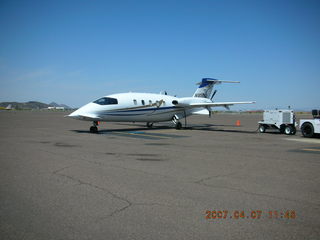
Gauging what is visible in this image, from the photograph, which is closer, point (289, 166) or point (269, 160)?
point (289, 166)

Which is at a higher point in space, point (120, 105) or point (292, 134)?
point (120, 105)

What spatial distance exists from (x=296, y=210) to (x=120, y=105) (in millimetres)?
16815

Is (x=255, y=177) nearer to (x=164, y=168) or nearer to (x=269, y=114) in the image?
(x=164, y=168)

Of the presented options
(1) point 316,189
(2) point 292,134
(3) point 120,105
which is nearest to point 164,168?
(1) point 316,189

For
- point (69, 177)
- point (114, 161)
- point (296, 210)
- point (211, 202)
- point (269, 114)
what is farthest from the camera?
point (269, 114)

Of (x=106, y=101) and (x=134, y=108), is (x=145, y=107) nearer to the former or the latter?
(x=134, y=108)

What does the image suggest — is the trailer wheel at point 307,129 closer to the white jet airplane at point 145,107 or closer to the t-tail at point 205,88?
the white jet airplane at point 145,107

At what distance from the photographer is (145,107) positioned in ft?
73.5

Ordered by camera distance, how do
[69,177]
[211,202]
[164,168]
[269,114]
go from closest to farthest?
[211,202] → [69,177] → [164,168] → [269,114]

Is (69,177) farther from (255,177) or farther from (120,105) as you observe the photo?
(120,105)

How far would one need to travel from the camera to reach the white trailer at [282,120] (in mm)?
19281

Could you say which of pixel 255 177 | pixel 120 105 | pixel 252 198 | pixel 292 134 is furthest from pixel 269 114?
pixel 252 198

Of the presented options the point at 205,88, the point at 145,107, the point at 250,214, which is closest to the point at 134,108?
the point at 145,107

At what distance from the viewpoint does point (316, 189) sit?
559 centimetres
